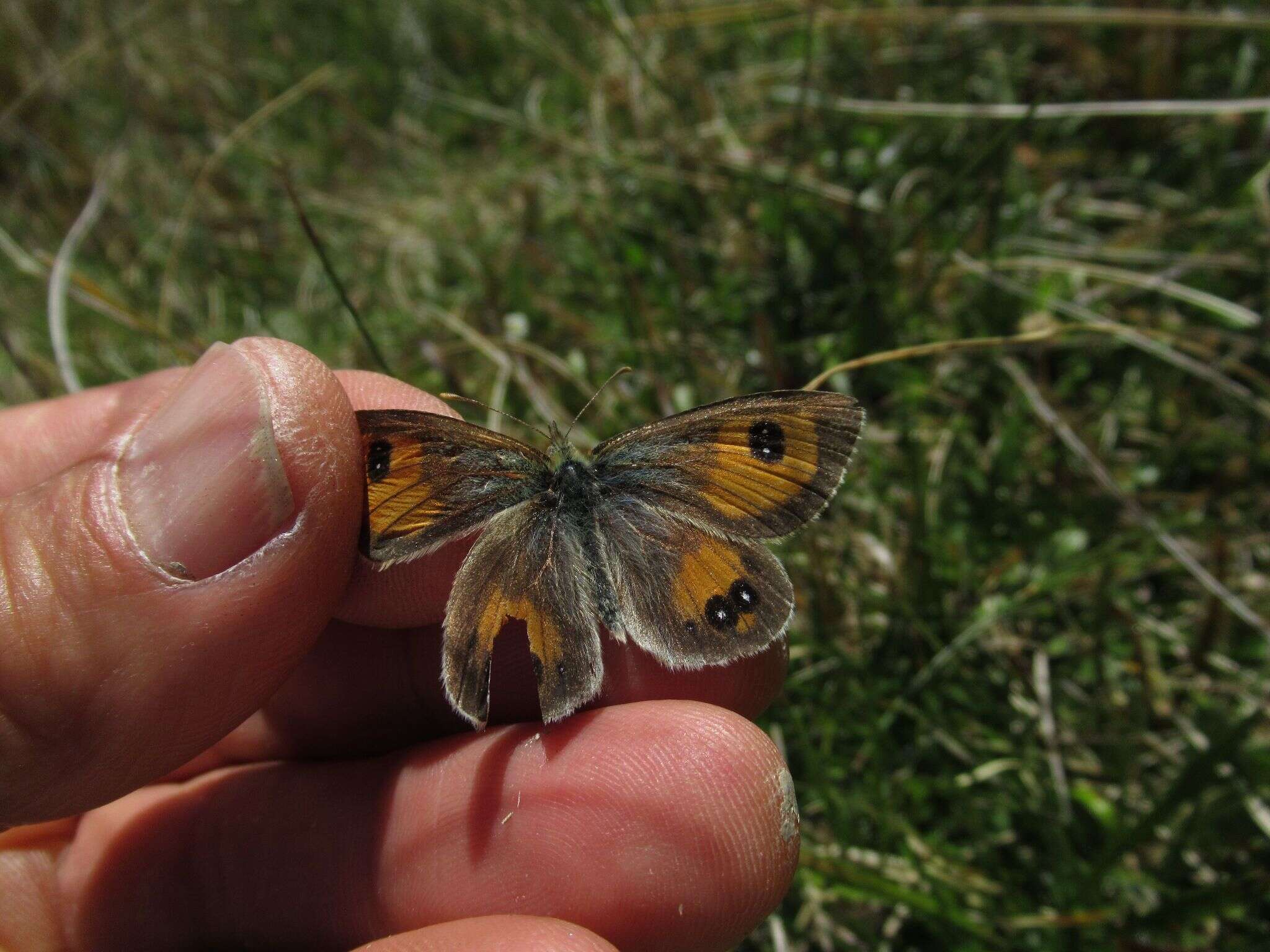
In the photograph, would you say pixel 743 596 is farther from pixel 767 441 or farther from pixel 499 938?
pixel 499 938

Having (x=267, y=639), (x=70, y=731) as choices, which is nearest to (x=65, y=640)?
(x=70, y=731)

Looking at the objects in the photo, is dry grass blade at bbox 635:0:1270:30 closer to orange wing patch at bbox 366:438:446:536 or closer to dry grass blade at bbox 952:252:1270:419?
dry grass blade at bbox 952:252:1270:419

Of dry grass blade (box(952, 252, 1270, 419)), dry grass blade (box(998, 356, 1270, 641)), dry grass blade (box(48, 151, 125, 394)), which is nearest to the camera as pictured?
dry grass blade (box(998, 356, 1270, 641))

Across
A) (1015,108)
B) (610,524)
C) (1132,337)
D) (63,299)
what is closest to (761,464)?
(610,524)

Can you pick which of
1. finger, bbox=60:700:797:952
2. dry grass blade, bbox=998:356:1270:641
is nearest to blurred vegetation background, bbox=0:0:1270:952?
dry grass blade, bbox=998:356:1270:641

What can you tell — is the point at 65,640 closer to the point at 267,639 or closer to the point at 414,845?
the point at 267,639
